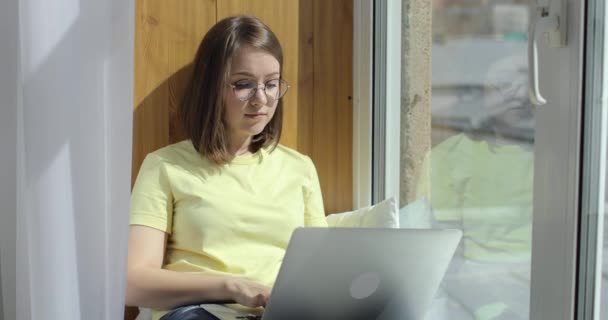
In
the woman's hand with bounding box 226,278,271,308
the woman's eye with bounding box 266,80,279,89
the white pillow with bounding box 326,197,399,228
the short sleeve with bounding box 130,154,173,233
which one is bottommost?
the woman's hand with bounding box 226,278,271,308

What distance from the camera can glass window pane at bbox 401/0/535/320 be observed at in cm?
132

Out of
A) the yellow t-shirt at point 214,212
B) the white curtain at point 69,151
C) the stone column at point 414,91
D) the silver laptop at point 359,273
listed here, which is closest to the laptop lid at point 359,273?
the silver laptop at point 359,273

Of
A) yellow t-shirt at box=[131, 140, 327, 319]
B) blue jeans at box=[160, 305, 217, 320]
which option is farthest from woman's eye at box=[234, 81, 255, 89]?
blue jeans at box=[160, 305, 217, 320]

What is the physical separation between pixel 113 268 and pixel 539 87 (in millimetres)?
722

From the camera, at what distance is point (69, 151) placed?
3.53 ft

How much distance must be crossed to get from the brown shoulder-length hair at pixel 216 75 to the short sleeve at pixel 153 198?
0.35ft

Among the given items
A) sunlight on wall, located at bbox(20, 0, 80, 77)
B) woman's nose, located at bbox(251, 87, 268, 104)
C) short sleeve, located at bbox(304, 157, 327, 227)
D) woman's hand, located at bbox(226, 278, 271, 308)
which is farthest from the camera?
short sleeve, located at bbox(304, 157, 327, 227)

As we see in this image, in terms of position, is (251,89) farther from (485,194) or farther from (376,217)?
(485,194)

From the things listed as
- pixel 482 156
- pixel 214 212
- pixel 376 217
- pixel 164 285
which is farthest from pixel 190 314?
pixel 482 156

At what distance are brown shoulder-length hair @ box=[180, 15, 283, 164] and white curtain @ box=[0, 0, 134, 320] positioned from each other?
543 mm

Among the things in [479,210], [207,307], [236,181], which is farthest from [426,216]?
[207,307]

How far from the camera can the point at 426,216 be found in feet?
5.73

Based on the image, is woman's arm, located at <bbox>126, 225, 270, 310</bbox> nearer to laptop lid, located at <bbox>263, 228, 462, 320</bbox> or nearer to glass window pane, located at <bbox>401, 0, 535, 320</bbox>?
laptop lid, located at <bbox>263, 228, 462, 320</bbox>

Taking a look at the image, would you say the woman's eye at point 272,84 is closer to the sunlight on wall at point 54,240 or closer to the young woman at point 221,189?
the young woman at point 221,189
